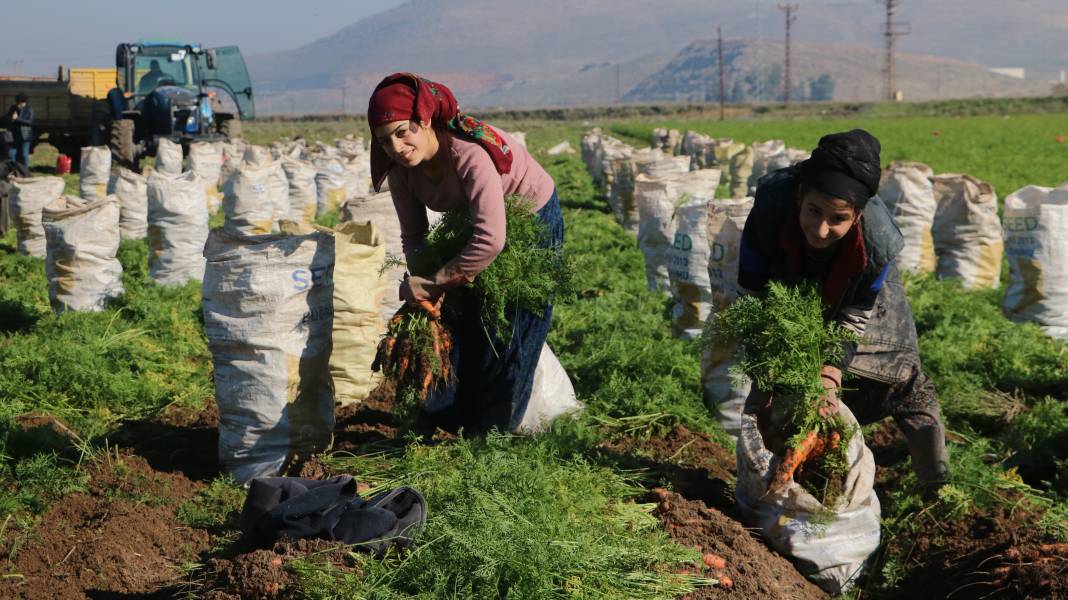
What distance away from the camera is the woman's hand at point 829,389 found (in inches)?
Result: 146

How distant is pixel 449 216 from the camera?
4500mm

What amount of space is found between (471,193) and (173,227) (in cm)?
567

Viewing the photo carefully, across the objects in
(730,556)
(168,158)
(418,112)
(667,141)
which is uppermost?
(667,141)

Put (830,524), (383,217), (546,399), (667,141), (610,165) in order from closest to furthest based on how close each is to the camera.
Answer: (830,524) < (546,399) < (383,217) < (610,165) < (667,141)

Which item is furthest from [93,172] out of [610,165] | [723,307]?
[723,307]

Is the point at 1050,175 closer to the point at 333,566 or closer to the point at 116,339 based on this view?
the point at 116,339

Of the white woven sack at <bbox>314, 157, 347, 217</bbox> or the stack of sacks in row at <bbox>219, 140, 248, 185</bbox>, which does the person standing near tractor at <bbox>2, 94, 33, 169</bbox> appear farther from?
the white woven sack at <bbox>314, 157, 347, 217</bbox>

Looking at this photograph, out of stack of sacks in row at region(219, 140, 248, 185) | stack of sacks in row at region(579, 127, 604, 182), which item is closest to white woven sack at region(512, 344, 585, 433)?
stack of sacks in row at region(219, 140, 248, 185)

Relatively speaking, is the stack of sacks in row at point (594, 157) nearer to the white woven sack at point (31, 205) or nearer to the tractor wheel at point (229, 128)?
the tractor wheel at point (229, 128)

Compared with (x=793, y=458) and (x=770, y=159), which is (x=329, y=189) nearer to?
(x=770, y=159)

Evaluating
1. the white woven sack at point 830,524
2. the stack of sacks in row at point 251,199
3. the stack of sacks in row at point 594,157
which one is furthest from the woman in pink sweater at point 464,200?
the stack of sacks in row at point 594,157

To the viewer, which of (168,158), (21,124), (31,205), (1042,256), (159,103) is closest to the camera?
A: (1042,256)

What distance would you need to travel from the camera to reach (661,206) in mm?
8500

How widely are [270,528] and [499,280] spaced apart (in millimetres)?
1470
